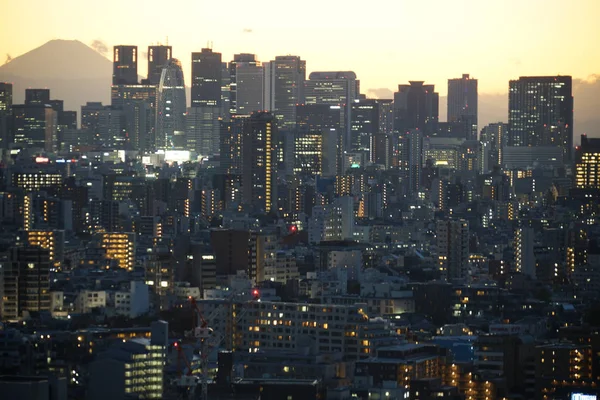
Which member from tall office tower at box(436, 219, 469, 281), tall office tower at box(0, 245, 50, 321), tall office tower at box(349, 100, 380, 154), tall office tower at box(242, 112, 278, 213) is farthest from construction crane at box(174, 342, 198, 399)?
tall office tower at box(349, 100, 380, 154)

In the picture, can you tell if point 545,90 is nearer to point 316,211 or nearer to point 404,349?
point 316,211

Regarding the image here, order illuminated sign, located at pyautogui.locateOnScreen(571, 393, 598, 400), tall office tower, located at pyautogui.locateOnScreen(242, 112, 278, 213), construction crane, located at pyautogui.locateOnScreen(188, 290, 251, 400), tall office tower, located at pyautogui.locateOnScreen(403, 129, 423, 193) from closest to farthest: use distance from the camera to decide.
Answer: construction crane, located at pyautogui.locateOnScreen(188, 290, 251, 400), illuminated sign, located at pyautogui.locateOnScreen(571, 393, 598, 400), tall office tower, located at pyautogui.locateOnScreen(242, 112, 278, 213), tall office tower, located at pyautogui.locateOnScreen(403, 129, 423, 193)

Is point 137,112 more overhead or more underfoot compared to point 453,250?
more overhead

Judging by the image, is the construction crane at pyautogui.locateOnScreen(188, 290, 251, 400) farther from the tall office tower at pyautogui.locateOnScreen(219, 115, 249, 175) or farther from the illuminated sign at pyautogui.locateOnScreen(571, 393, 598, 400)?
the tall office tower at pyautogui.locateOnScreen(219, 115, 249, 175)

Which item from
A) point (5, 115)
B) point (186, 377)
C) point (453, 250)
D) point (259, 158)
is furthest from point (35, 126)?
point (186, 377)

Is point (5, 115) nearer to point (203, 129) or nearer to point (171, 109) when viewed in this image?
point (171, 109)

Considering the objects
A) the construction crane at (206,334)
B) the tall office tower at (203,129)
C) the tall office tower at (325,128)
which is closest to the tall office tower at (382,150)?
the tall office tower at (325,128)
